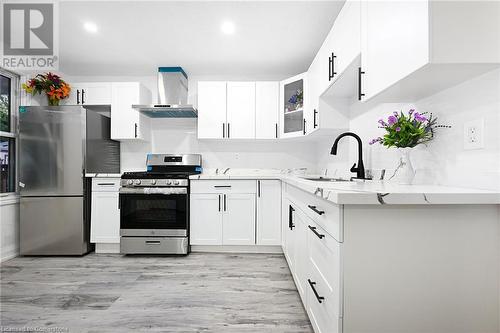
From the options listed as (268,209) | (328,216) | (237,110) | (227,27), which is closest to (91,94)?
(237,110)

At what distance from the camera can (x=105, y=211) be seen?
9.86 feet

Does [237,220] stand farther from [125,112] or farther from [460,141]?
[460,141]

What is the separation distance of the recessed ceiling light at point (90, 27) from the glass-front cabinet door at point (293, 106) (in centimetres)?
210

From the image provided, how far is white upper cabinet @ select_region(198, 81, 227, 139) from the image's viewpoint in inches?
130

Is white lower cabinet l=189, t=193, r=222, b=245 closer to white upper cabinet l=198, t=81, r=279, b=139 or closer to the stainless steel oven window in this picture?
the stainless steel oven window

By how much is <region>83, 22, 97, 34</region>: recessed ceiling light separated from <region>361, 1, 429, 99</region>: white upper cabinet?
2.42 metres

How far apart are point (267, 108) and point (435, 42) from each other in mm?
2441

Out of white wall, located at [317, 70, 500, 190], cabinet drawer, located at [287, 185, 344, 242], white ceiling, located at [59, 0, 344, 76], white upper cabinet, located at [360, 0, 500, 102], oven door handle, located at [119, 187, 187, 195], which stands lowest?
oven door handle, located at [119, 187, 187, 195]

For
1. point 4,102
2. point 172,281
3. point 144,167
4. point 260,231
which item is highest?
point 4,102

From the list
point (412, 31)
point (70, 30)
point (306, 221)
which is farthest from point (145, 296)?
point (70, 30)

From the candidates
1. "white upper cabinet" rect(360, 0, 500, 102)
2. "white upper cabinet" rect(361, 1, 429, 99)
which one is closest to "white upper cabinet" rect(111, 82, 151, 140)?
"white upper cabinet" rect(361, 1, 429, 99)

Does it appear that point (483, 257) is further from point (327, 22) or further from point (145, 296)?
point (327, 22)

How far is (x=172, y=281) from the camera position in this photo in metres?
2.22

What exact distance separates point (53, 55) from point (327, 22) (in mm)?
3145
